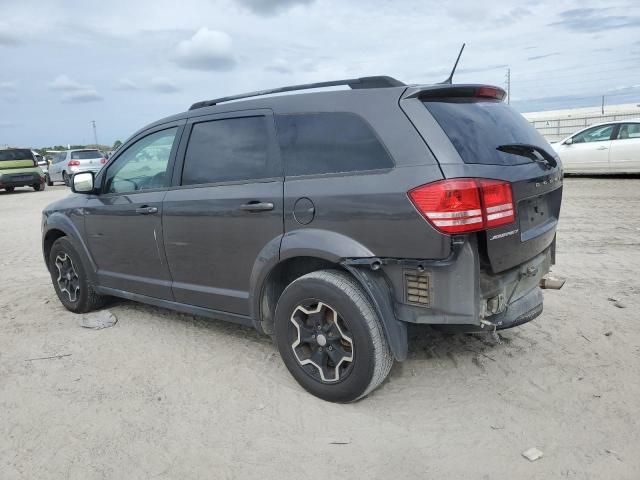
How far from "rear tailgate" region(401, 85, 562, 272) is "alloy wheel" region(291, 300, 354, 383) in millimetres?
934

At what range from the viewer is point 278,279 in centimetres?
350

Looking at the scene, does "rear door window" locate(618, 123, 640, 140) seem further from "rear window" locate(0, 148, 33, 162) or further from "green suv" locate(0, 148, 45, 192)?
"rear window" locate(0, 148, 33, 162)

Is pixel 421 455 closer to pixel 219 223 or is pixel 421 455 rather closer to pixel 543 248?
pixel 543 248

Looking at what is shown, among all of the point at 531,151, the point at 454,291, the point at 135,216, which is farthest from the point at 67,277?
the point at 531,151

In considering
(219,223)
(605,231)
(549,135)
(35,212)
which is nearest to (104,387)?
(219,223)

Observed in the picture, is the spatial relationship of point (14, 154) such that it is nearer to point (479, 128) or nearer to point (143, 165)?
point (143, 165)

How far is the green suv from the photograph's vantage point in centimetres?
1972

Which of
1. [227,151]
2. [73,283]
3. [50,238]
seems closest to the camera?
[227,151]

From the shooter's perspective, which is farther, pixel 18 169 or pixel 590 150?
pixel 18 169

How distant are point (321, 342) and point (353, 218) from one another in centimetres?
78

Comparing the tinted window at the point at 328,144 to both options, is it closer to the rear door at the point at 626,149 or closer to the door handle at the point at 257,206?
the door handle at the point at 257,206

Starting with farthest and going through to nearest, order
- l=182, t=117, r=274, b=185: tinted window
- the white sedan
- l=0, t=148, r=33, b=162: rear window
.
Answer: l=0, t=148, r=33, b=162: rear window, the white sedan, l=182, t=117, r=274, b=185: tinted window

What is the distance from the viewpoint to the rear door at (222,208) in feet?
11.3

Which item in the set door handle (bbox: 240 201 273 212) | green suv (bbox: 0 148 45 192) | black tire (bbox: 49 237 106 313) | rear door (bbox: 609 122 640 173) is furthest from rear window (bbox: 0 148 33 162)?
door handle (bbox: 240 201 273 212)
